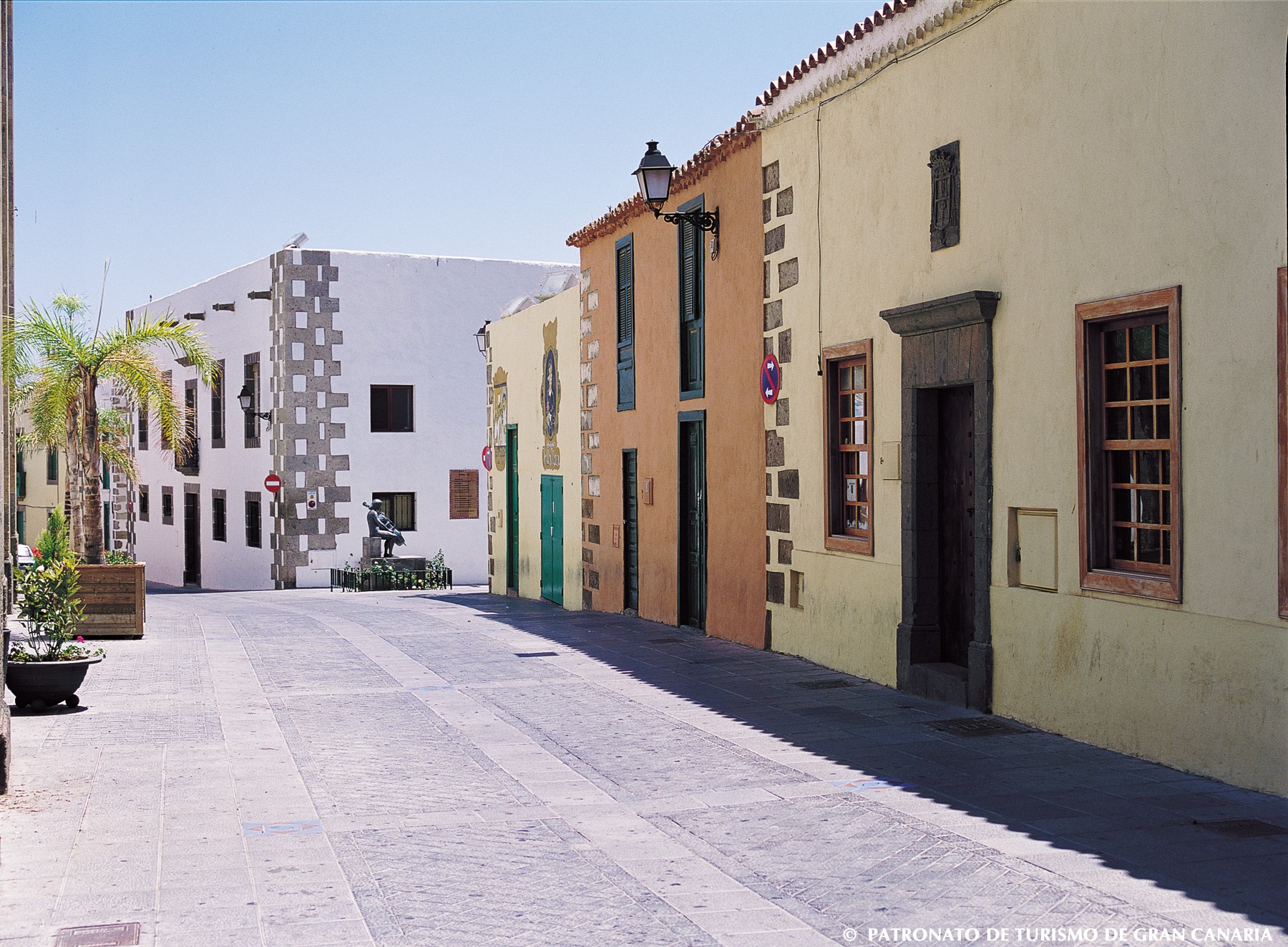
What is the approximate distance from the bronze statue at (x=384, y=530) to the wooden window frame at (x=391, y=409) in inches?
80.1

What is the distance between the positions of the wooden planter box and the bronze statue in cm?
1331

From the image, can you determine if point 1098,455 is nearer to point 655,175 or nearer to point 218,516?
point 655,175

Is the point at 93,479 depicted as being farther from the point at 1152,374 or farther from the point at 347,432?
the point at 347,432

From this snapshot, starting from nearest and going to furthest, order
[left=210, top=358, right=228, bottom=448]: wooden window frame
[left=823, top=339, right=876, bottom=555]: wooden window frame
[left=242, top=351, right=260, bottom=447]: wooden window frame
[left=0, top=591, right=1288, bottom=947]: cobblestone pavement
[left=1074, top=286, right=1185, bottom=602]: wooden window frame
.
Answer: [left=0, top=591, right=1288, bottom=947]: cobblestone pavement, [left=1074, top=286, right=1185, bottom=602]: wooden window frame, [left=823, top=339, right=876, bottom=555]: wooden window frame, [left=242, top=351, right=260, bottom=447]: wooden window frame, [left=210, top=358, right=228, bottom=448]: wooden window frame

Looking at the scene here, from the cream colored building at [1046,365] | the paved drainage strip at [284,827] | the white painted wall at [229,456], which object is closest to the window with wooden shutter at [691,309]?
the cream colored building at [1046,365]

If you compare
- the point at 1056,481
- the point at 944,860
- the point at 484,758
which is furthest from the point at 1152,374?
the point at 484,758

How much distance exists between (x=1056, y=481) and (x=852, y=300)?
309 centimetres

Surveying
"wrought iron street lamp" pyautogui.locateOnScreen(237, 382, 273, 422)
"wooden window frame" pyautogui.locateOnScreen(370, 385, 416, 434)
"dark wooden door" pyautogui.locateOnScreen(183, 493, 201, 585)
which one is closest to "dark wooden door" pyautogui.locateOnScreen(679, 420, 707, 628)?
"wooden window frame" pyautogui.locateOnScreen(370, 385, 416, 434)

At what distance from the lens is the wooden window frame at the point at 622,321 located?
16531 mm

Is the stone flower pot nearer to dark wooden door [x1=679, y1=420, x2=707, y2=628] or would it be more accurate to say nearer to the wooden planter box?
the wooden planter box

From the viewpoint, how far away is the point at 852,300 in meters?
11.0

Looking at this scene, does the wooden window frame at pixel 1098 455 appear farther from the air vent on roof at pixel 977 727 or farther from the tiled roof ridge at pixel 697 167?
the tiled roof ridge at pixel 697 167

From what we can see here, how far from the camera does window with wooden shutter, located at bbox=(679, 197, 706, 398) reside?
14.3 metres

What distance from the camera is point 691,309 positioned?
14562 mm
